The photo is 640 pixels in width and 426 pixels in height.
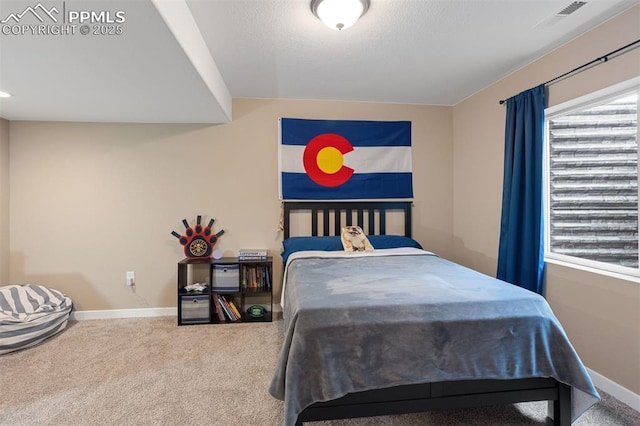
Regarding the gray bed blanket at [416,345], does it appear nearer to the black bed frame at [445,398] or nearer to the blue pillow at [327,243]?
the black bed frame at [445,398]

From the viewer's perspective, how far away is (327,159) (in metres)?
3.29

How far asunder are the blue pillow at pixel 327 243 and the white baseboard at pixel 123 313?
1.40 m

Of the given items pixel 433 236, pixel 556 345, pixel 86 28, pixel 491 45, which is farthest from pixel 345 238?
pixel 86 28

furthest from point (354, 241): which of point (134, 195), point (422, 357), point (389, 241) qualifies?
point (134, 195)

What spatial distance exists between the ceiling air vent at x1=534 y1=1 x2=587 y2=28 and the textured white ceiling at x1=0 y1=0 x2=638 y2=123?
35mm

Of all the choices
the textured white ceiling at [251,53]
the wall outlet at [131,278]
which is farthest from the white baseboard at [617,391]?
the wall outlet at [131,278]

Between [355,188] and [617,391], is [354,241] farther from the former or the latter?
[617,391]

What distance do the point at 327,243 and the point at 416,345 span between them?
1639 millimetres

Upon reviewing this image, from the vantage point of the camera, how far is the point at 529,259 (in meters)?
2.35

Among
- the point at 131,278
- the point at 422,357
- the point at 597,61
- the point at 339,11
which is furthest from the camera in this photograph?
the point at 131,278

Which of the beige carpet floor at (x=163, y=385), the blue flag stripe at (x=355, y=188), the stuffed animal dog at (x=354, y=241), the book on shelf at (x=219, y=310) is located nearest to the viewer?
the beige carpet floor at (x=163, y=385)

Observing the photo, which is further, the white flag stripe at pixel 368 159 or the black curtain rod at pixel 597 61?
the white flag stripe at pixel 368 159

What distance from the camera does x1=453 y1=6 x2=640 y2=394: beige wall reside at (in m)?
1.78

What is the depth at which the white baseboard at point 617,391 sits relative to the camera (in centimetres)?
173
